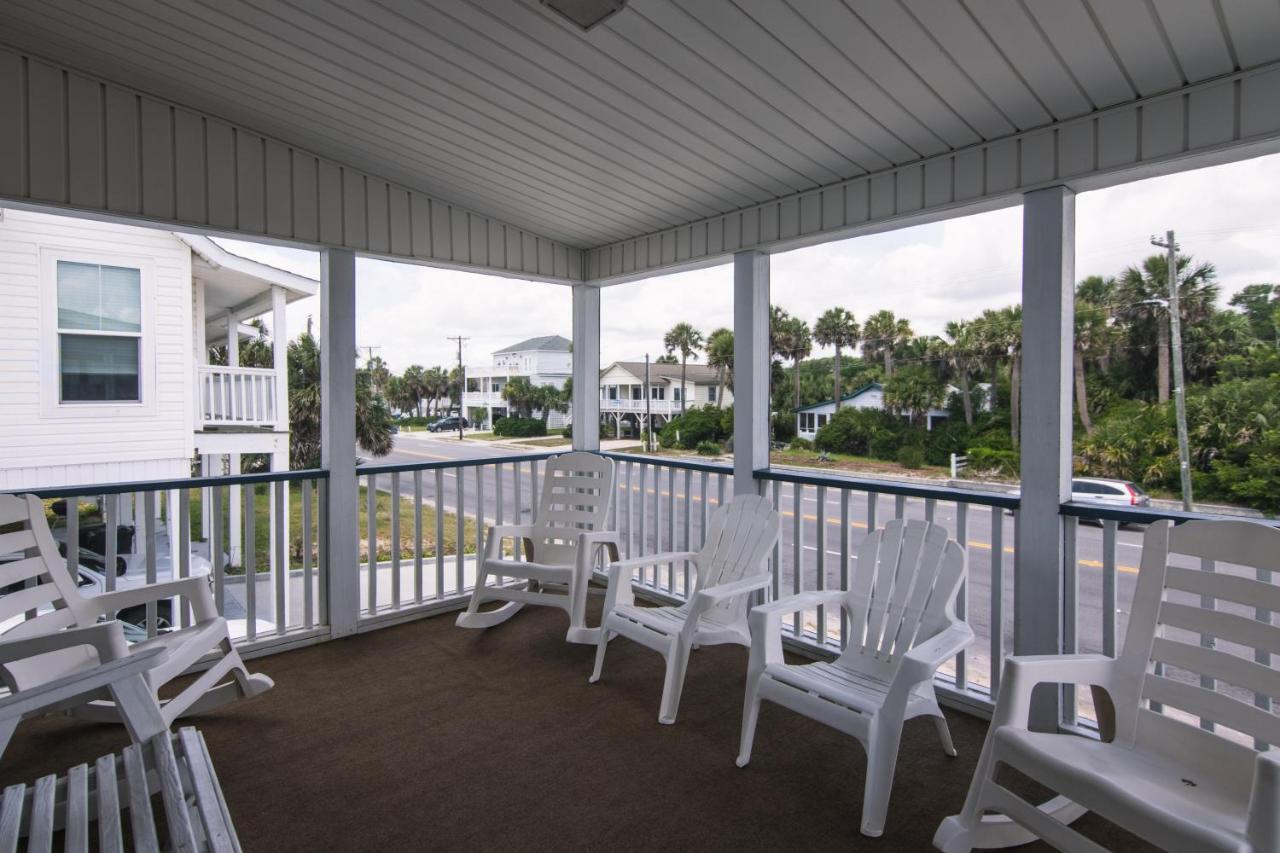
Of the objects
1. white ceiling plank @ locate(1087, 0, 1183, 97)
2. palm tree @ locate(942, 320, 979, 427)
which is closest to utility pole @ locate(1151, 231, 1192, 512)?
white ceiling plank @ locate(1087, 0, 1183, 97)

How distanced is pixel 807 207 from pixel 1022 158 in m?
1.11

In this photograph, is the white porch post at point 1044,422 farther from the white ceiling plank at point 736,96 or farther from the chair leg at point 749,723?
the chair leg at point 749,723

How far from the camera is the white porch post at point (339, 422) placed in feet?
12.6

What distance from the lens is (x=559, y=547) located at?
429 cm

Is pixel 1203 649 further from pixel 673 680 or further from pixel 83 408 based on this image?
pixel 83 408

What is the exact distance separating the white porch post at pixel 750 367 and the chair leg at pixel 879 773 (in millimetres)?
1985

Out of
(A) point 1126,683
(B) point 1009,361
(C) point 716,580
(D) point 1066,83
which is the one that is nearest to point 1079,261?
(B) point 1009,361

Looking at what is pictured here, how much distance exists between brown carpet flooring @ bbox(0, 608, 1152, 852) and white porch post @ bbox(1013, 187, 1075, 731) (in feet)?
1.80

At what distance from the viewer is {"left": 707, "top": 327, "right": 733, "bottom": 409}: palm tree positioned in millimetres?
4223

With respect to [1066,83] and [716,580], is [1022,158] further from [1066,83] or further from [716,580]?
[716,580]

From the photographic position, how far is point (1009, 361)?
9.81ft

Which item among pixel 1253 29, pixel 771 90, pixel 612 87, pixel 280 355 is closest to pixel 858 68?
pixel 771 90

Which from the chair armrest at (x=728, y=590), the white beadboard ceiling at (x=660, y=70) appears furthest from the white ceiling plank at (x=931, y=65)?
the chair armrest at (x=728, y=590)

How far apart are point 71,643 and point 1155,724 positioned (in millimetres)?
3495
